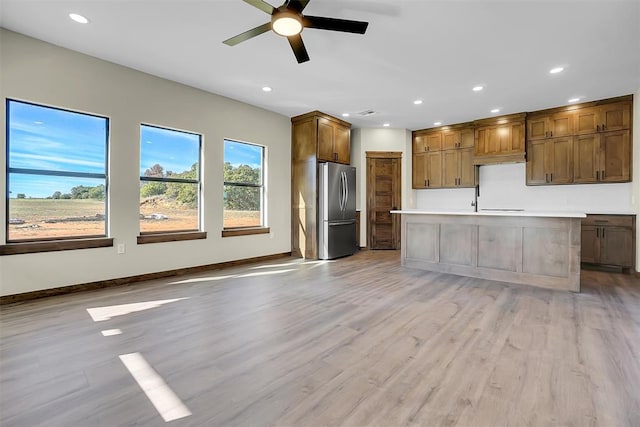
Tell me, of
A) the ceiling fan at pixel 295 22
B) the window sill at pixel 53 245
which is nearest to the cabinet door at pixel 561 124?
the ceiling fan at pixel 295 22

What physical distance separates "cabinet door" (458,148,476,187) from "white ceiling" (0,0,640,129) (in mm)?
1556

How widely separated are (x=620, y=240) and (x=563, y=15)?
373cm

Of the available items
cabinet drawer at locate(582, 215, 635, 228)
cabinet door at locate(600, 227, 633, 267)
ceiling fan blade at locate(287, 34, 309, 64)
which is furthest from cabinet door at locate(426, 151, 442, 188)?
ceiling fan blade at locate(287, 34, 309, 64)

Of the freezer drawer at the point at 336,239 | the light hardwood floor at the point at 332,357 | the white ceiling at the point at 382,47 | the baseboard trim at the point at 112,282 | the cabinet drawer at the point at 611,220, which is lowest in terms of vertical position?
the light hardwood floor at the point at 332,357

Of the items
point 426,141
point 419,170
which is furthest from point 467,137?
point 419,170

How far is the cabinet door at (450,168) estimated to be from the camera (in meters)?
6.68

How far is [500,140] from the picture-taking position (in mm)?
5973

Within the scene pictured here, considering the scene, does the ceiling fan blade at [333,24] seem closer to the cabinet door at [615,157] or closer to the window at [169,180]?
the window at [169,180]

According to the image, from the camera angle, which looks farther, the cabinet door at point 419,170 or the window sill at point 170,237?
the cabinet door at point 419,170

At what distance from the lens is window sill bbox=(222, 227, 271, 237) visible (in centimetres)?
506

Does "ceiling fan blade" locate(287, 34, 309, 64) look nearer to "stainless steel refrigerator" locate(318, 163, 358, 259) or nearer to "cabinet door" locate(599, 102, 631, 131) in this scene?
"stainless steel refrigerator" locate(318, 163, 358, 259)

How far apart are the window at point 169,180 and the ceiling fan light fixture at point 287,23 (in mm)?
2658

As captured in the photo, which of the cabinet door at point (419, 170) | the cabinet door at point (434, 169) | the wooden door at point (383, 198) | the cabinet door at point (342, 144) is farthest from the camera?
the cabinet door at point (419, 170)

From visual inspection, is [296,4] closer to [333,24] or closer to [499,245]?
[333,24]
